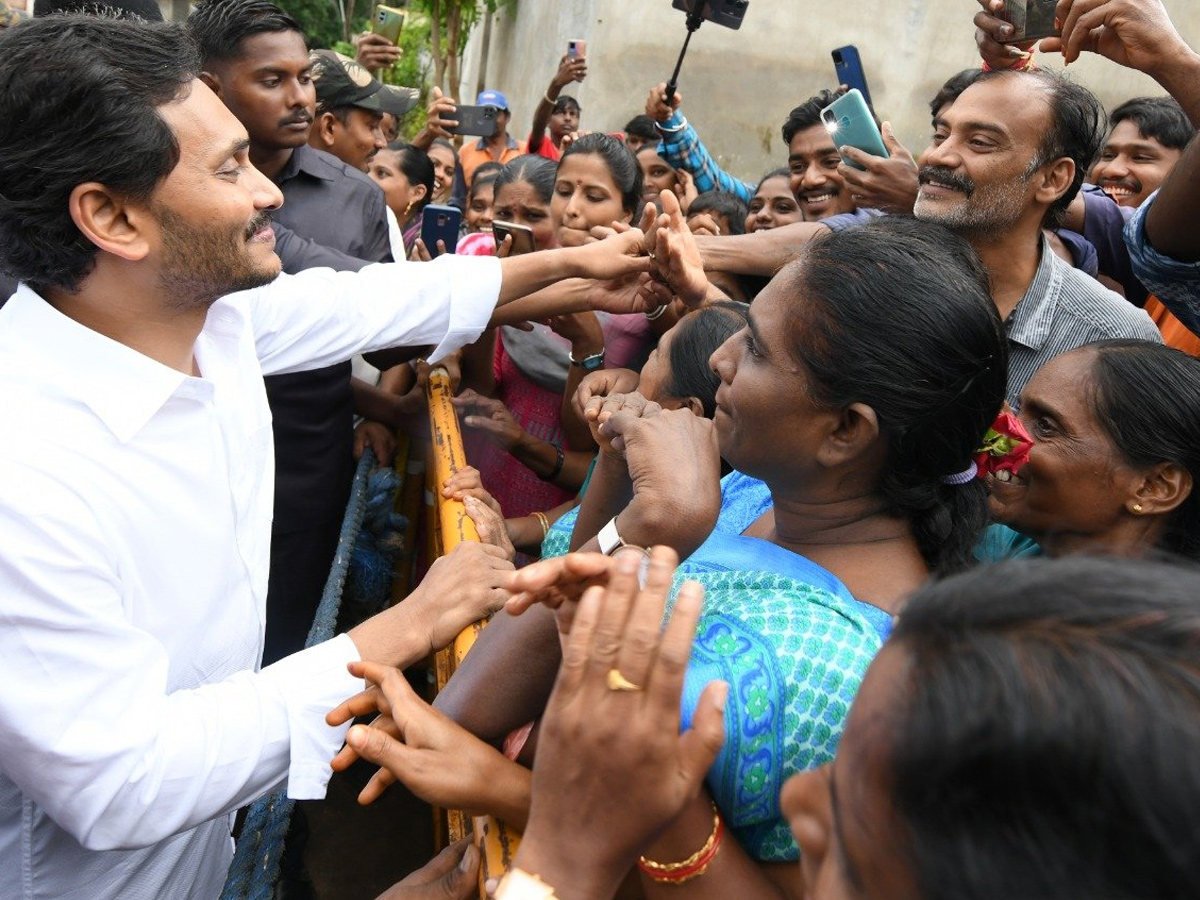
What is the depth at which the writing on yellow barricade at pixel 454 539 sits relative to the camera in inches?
55.6

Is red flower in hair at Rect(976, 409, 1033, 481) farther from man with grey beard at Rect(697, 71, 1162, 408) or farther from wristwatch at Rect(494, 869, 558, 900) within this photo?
wristwatch at Rect(494, 869, 558, 900)

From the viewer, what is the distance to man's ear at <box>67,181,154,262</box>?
170cm

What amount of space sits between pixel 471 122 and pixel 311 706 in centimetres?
585

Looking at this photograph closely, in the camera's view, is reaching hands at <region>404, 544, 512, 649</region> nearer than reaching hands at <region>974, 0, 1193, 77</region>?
Yes

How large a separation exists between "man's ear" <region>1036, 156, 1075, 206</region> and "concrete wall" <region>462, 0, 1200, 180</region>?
867 centimetres

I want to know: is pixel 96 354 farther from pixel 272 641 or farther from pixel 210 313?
pixel 272 641

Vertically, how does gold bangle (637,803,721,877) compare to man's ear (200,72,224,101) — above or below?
above

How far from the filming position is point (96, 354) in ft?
5.46

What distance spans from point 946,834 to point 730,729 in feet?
1.81

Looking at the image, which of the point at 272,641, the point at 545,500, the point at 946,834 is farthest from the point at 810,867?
the point at 272,641

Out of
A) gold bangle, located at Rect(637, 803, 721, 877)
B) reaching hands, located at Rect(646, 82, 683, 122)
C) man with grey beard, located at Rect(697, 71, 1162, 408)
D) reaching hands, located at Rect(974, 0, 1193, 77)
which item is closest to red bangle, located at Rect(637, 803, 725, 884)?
gold bangle, located at Rect(637, 803, 721, 877)

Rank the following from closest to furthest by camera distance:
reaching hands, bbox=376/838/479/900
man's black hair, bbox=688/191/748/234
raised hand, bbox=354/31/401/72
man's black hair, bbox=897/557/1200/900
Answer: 1. man's black hair, bbox=897/557/1200/900
2. reaching hands, bbox=376/838/479/900
3. man's black hair, bbox=688/191/748/234
4. raised hand, bbox=354/31/401/72

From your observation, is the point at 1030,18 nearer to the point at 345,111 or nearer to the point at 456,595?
the point at 456,595

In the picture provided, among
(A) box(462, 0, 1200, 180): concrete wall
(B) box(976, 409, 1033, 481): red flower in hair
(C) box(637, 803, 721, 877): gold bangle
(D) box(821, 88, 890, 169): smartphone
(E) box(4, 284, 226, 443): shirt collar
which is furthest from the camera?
(A) box(462, 0, 1200, 180): concrete wall
